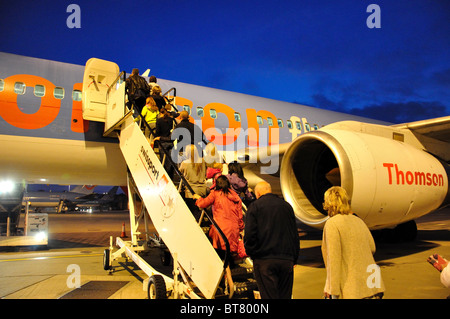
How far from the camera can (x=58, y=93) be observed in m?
6.95

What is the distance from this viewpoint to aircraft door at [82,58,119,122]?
6719 millimetres

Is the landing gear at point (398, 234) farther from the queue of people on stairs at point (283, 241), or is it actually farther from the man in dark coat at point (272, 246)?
the man in dark coat at point (272, 246)

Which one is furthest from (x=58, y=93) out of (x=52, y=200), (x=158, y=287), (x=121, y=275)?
(x=52, y=200)

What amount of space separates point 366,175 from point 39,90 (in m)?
6.01

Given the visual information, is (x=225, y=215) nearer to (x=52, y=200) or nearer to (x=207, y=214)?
(x=207, y=214)

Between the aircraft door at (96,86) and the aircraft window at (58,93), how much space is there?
523 millimetres

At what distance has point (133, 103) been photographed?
18.6 ft

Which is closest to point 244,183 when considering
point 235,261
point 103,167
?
point 235,261

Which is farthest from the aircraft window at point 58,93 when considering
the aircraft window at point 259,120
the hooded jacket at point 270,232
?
the hooded jacket at point 270,232

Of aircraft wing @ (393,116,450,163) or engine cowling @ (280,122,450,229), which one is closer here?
engine cowling @ (280,122,450,229)

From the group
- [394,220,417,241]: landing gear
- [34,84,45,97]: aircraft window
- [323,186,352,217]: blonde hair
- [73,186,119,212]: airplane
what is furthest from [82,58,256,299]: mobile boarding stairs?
[73,186,119,212]: airplane

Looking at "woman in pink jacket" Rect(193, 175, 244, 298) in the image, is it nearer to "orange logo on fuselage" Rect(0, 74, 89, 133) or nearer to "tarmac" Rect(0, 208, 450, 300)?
"tarmac" Rect(0, 208, 450, 300)

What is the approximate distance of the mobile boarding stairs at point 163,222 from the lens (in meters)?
3.48

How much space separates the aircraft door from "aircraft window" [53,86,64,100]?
1.72ft
